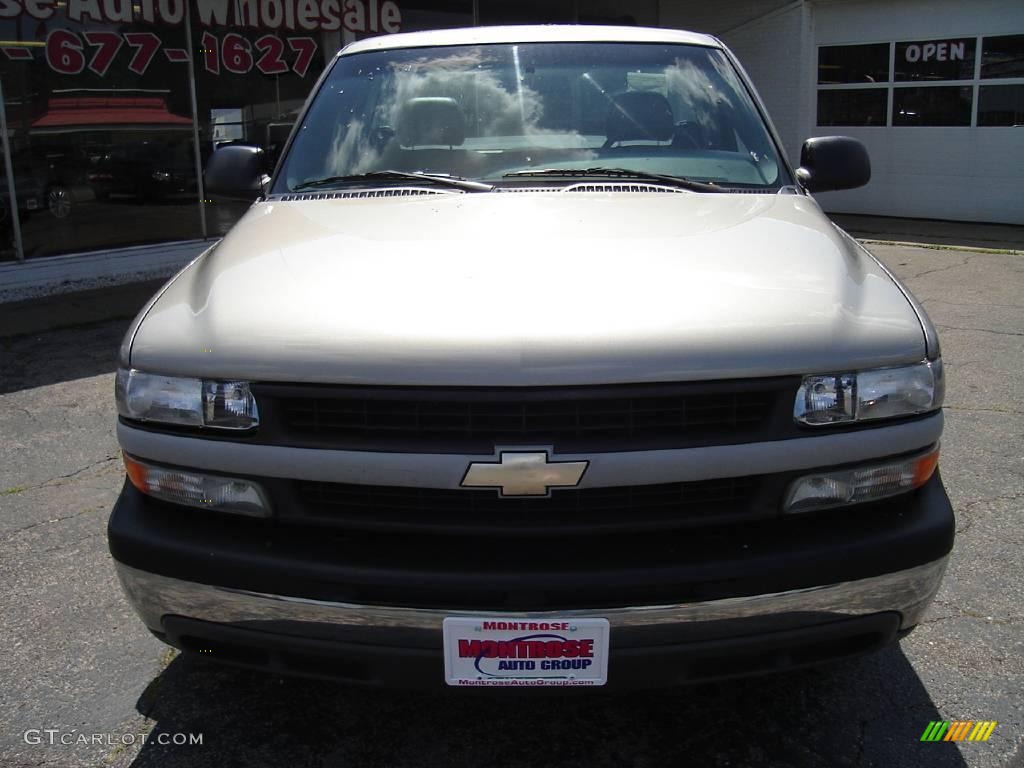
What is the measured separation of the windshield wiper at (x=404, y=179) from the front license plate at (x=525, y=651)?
162 cm

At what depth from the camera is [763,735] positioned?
2652mm

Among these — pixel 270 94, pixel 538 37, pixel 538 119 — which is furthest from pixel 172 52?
pixel 538 119

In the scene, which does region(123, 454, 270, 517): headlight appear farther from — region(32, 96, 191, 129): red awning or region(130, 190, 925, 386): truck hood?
region(32, 96, 191, 129): red awning

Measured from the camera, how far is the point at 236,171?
3844 millimetres

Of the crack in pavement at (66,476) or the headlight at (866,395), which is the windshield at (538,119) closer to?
the headlight at (866,395)

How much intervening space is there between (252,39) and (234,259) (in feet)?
28.7

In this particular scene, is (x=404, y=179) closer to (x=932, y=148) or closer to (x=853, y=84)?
(x=932, y=148)

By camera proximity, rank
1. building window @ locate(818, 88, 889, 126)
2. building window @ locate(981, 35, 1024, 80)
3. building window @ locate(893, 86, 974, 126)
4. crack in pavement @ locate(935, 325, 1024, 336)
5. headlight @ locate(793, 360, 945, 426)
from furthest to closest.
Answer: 1. building window @ locate(818, 88, 889, 126)
2. building window @ locate(893, 86, 974, 126)
3. building window @ locate(981, 35, 1024, 80)
4. crack in pavement @ locate(935, 325, 1024, 336)
5. headlight @ locate(793, 360, 945, 426)

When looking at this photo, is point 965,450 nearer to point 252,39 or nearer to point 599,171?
point 599,171

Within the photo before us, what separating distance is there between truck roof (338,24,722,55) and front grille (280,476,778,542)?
2.23m

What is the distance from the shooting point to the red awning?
9.15m

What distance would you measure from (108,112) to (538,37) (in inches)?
280

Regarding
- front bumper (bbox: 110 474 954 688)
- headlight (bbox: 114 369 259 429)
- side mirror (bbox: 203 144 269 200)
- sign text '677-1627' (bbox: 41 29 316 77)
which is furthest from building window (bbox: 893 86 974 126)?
headlight (bbox: 114 369 259 429)

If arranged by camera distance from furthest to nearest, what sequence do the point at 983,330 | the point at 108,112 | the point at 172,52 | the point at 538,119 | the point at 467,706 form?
the point at 172,52, the point at 108,112, the point at 983,330, the point at 538,119, the point at 467,706
